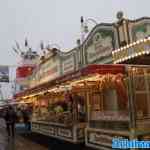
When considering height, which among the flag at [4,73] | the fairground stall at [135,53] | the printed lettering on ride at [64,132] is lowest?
the printed lettering on ride at [64,132]

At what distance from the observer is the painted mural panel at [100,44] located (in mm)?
15297

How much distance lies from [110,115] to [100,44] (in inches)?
204

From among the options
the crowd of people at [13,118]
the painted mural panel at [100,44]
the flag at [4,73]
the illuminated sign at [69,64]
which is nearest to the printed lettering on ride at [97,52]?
the painted mural panel at [100,44]

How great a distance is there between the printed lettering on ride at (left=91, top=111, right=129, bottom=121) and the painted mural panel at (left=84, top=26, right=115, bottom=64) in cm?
322

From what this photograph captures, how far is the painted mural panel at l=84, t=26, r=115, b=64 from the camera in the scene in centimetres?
1530

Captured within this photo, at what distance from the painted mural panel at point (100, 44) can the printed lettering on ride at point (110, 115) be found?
322 centimetres

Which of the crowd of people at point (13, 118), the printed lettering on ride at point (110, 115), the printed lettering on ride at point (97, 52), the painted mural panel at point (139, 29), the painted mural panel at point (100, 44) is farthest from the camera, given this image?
the crowd of people at point (13, 118)

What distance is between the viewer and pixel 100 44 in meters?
16.1

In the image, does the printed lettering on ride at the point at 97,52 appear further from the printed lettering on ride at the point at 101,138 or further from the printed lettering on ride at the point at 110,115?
the printed lettering on ride at the point at 101,138

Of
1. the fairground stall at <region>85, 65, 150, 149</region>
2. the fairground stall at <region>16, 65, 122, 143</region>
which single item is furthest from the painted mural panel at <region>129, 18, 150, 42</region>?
the fairground stall at <region>16, 65, 122, 143</region>

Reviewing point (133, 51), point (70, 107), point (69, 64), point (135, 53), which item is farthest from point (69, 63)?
point (135, 53)

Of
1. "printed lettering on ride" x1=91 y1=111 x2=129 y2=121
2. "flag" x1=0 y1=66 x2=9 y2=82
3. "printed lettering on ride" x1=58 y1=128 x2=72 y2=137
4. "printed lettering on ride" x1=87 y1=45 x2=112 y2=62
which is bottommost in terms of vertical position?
"printed lettering on ride" x1=58 y1=128 x2=72 y2=137

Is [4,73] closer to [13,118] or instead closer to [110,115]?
[13,118]

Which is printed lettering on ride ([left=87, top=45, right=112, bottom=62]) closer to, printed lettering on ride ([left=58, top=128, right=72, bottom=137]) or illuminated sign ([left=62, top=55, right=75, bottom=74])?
illuminated sign ([left=62, top=55, right=75, bottom=74])
